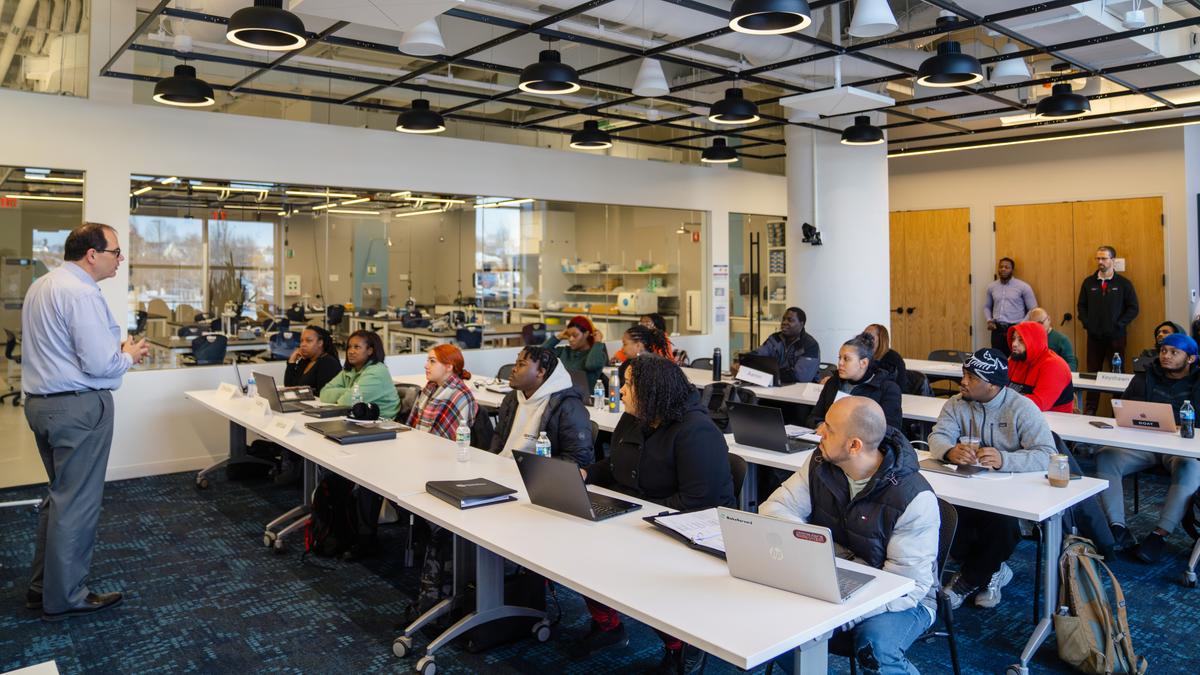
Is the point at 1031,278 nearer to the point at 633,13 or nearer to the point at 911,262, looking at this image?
the point at 911,262

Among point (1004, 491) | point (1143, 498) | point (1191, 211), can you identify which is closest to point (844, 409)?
point (1004, 491)

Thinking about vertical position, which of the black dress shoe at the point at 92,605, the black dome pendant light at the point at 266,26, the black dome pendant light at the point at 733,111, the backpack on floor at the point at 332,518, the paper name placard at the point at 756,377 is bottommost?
the black dress shoe at the point at 92,605

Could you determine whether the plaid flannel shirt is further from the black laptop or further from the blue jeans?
the blue jeans

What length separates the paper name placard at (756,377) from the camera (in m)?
6.70

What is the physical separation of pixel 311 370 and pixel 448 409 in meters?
2.13

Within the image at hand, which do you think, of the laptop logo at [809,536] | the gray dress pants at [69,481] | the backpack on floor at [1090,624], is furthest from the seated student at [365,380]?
the backpack on floor at [1090,624]

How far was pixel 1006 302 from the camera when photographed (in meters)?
10.8

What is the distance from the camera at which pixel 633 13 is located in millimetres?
5855

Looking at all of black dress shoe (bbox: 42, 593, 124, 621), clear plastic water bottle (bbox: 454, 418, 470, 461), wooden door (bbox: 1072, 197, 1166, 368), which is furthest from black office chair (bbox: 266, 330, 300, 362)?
wooden door (bbox: 1072, 197, 1166, 368)

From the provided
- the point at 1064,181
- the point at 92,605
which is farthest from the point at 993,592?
the point at 1064,181

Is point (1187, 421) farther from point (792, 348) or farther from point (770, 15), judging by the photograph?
point (792, 348)

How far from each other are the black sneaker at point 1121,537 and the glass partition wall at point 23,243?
24.7 ft

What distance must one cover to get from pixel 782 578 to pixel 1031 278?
10197 millimetres

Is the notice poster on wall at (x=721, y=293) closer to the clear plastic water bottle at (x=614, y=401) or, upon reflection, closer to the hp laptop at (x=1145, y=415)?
the clear plastic water bottle at (x=614, y=401)
